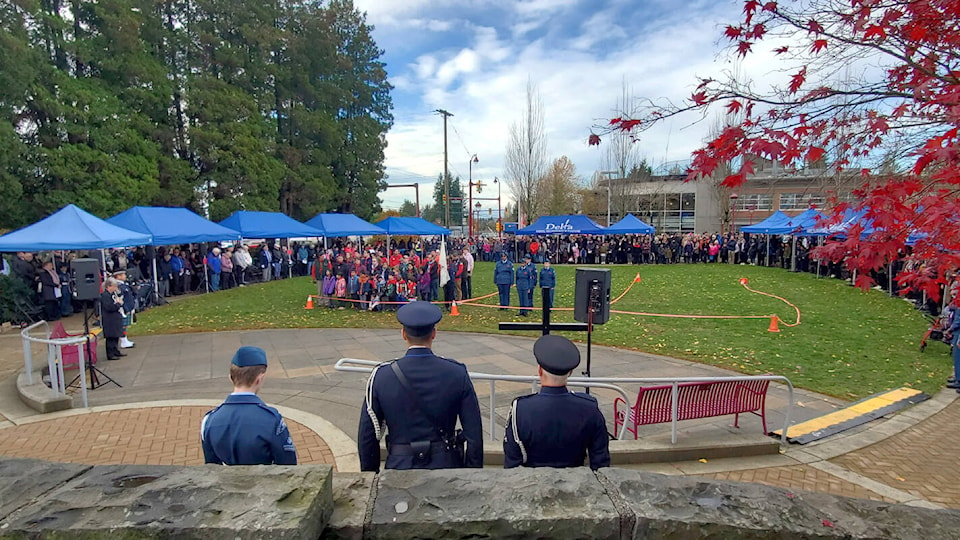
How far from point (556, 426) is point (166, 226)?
1880 centimetres

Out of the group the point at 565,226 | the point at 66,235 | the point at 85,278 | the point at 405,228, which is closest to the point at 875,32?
the point at 85,278

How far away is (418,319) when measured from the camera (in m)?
2.99

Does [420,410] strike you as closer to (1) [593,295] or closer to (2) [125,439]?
(1) [593,295]

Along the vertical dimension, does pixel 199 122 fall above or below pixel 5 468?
above

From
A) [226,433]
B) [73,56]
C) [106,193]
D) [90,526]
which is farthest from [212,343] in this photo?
[73,56]

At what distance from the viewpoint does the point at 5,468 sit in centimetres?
208

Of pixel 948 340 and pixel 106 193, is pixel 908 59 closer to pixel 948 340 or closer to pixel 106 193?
pixel 948 340

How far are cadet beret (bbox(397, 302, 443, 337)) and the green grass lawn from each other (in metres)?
7.55

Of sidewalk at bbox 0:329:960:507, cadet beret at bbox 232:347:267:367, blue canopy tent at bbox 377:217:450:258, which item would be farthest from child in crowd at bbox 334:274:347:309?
blue canopy tent at bbox 377:217:450:258

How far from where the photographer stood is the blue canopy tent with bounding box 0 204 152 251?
502 inches

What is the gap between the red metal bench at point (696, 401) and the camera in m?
5.72

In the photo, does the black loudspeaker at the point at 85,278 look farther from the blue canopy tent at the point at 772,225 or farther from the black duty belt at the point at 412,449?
the blue canopy tent at the point at 772,225

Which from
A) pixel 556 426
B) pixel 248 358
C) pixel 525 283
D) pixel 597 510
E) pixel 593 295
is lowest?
pixel 525 283

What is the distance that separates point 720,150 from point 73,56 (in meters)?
25.2
